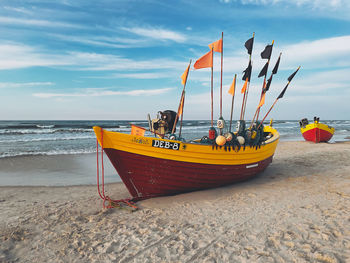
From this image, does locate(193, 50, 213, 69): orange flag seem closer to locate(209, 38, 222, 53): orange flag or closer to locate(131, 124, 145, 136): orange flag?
locate(209, 38, 222, 53): orange flag

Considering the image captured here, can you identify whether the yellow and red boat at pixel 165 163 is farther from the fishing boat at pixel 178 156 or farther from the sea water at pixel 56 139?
the sea water at pixel 56 139

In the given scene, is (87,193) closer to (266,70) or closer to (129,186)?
(129,186)

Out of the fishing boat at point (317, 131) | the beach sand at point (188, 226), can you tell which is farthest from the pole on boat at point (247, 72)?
the fishing boat at point (317, 131)

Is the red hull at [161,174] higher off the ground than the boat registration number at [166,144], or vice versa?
the boat registration number at [166,144]

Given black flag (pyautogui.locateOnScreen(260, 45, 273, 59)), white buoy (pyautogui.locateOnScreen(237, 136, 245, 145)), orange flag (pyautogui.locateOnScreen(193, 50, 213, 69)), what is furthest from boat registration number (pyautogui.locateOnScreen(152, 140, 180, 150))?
black flag (pyautogui.locateOnScreen(260, 45, 273, 59))

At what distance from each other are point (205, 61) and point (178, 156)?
9.93 ft

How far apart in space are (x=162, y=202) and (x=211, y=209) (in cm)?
A: 124

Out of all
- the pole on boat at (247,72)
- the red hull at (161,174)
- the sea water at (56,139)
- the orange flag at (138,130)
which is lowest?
the sea water at (56,139)

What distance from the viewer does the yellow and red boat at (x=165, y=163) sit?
16.8ft

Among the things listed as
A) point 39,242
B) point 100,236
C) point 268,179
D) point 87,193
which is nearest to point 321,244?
point 100,236

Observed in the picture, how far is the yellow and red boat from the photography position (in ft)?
16.8

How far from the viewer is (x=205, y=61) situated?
6.65 m

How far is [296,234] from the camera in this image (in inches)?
154

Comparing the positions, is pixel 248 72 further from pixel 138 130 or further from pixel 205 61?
pixel 138 130
